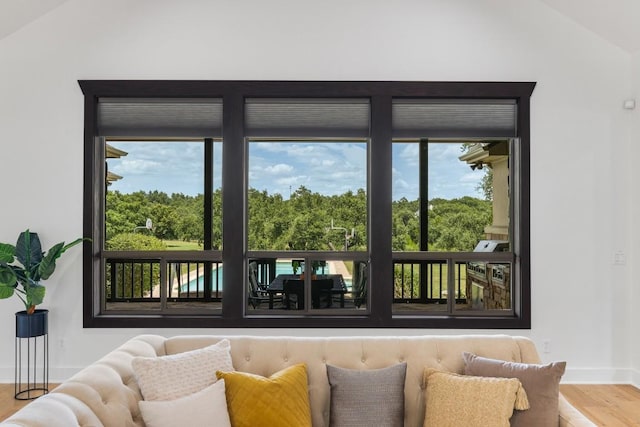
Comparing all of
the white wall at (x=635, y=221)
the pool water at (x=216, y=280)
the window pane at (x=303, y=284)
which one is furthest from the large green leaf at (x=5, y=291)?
the white wall at (x=635, y=221)

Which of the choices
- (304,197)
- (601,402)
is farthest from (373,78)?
(601,402)

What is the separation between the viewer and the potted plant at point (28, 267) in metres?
3.83

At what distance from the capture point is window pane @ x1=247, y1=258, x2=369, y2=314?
4.45m

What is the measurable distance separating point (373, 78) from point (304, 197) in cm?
123

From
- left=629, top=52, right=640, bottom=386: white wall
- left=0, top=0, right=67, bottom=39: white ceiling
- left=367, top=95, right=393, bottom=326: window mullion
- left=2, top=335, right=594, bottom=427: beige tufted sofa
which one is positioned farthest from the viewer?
left=367, top=95, right=393, bottom=326: window mullion

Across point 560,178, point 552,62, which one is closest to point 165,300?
point 560,178

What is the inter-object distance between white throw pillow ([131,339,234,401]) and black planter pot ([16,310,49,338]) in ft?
7.71

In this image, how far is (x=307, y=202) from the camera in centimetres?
444

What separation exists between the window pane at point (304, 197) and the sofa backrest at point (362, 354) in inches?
79.2

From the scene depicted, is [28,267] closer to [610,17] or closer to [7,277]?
[7,277]

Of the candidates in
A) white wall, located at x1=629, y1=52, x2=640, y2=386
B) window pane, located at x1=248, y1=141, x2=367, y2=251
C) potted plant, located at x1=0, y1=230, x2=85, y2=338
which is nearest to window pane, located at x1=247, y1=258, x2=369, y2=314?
window pane, located at x1=248, y1=141, x2=367, y2=251

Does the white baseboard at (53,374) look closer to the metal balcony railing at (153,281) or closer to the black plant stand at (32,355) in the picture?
the black plant stand at (32,355)

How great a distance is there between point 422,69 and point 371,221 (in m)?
1.43

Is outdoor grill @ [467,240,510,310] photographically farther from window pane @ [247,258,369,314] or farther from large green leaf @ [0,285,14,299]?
large green leaf @ [0,285,14,299]
